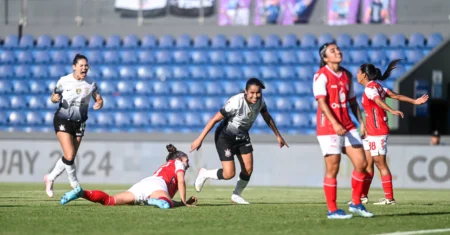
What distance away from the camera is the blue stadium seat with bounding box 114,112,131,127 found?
27.4 metres


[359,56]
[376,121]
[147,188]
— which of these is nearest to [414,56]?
[359,56]

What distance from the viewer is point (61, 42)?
29672 mm

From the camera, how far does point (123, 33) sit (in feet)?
97.3

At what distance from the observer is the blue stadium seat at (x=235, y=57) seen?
28.2 meters

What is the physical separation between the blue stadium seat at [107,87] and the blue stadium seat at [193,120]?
2706mm

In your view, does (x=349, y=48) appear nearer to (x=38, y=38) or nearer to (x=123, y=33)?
(x=123, y=33)

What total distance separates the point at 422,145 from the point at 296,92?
17.3ft

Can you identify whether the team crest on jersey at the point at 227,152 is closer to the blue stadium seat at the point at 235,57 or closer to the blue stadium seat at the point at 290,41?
the blue stadium seat at the point at 235,57

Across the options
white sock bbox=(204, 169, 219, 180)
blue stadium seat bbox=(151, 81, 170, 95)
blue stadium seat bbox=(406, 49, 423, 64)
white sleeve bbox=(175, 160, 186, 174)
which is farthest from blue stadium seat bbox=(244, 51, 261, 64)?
white sleeve bbox=(175, 160, 186, 174)

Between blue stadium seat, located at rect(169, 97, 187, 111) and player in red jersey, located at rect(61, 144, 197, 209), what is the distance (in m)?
14.2

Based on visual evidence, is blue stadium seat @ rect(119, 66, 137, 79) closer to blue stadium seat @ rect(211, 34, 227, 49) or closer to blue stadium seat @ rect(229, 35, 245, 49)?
blue stadium seat @ rect(211, 34, 227, 49)

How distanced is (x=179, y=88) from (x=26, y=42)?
225 inches

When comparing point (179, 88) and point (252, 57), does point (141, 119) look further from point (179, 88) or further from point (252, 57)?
point (252, 57)

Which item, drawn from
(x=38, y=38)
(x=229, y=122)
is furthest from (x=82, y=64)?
(x=38, y=38)
